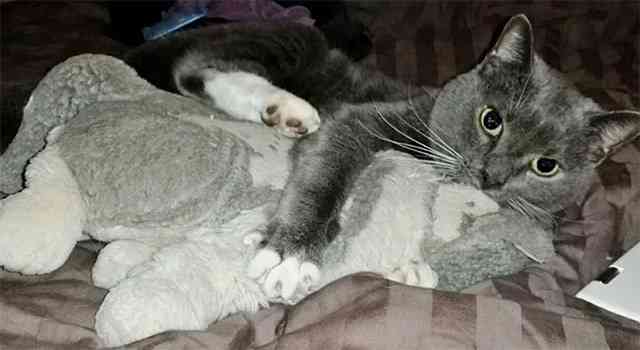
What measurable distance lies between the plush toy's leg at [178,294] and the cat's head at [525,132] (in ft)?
1.54

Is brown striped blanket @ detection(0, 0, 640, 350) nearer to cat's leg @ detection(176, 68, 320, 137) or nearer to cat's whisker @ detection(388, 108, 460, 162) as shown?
cat's whisker @ detection(388, 108, 460, 162)

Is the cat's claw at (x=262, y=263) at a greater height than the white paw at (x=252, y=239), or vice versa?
the white paw at (x=252, y=239)

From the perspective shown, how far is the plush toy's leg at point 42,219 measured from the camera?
0.88 m

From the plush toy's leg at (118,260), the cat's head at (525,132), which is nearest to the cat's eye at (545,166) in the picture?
the cat's head at (525,132)

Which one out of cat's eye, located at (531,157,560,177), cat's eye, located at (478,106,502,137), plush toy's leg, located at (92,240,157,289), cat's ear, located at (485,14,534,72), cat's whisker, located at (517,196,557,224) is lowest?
cat's whisker, located at (517,196,557,224)

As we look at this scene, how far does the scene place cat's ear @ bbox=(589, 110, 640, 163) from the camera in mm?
1145

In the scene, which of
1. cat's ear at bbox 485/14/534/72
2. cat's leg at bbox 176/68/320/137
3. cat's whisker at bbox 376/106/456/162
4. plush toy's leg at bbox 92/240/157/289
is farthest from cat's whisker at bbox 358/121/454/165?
plush toy's leg at bbox 92/240/157/289

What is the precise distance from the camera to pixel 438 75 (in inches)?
71.3

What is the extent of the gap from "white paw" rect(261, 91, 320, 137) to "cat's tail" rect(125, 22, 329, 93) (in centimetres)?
24

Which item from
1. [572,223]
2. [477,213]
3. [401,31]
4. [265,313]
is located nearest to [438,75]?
[401,31]

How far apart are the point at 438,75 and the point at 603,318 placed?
973 mm

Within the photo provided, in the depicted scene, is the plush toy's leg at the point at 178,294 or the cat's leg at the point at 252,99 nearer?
the plush toy's leg at the point at 178,294

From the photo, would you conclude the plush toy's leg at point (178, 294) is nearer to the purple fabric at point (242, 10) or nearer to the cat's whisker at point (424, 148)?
the cat's whisker at point (424, 148)

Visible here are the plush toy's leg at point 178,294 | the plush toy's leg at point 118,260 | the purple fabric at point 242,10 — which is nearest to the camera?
the plush toy's leg at point 178,294
